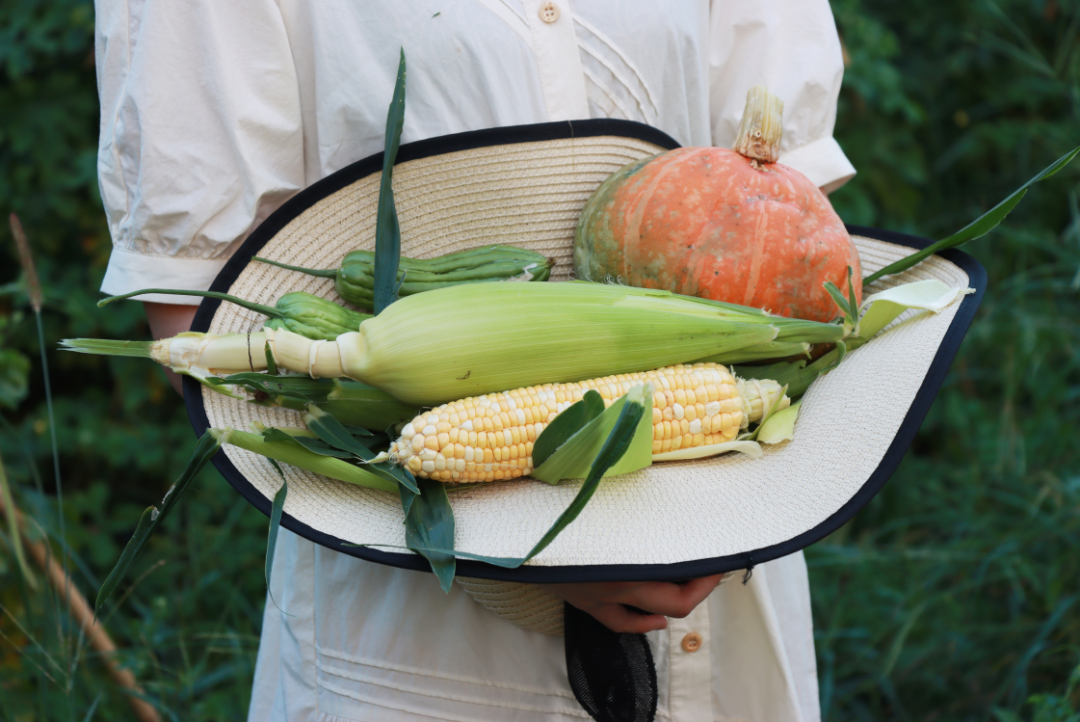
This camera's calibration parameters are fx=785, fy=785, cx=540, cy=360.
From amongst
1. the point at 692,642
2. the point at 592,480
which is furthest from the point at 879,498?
the point at 592,480

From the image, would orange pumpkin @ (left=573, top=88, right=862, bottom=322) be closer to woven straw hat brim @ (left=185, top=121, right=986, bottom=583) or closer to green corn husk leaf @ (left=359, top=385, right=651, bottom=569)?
woven straw hat brim @ (left=185, top=121, right=986, bottom=583)

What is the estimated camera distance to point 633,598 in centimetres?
74

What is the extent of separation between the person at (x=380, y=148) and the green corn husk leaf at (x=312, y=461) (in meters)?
0.22

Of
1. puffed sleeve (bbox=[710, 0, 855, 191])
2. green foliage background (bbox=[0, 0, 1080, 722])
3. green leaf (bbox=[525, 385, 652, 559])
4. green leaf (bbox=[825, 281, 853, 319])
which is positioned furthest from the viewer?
green foliage background (bbox=[0, 0, 1080, 722])

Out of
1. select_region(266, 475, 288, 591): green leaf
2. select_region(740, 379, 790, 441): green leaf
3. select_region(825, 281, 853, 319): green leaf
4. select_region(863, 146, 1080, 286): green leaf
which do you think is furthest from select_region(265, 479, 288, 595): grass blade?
select_region(863, 146, 1080, 286): green leaf

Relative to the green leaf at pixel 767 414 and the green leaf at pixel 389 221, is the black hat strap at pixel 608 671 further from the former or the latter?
the green leaf at pixel 389 221

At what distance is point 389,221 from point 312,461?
0.25m

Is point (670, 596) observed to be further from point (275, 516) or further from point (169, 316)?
point (169, 316)

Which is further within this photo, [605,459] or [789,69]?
[789,69]

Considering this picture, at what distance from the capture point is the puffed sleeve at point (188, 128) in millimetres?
813

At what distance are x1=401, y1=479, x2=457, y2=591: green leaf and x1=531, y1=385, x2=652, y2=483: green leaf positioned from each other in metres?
0.09

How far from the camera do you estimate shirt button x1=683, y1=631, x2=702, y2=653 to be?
3.11ft

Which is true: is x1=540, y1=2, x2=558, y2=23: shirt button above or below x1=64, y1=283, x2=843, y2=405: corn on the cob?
above

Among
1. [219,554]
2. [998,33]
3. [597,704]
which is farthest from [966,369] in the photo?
[219,554]
